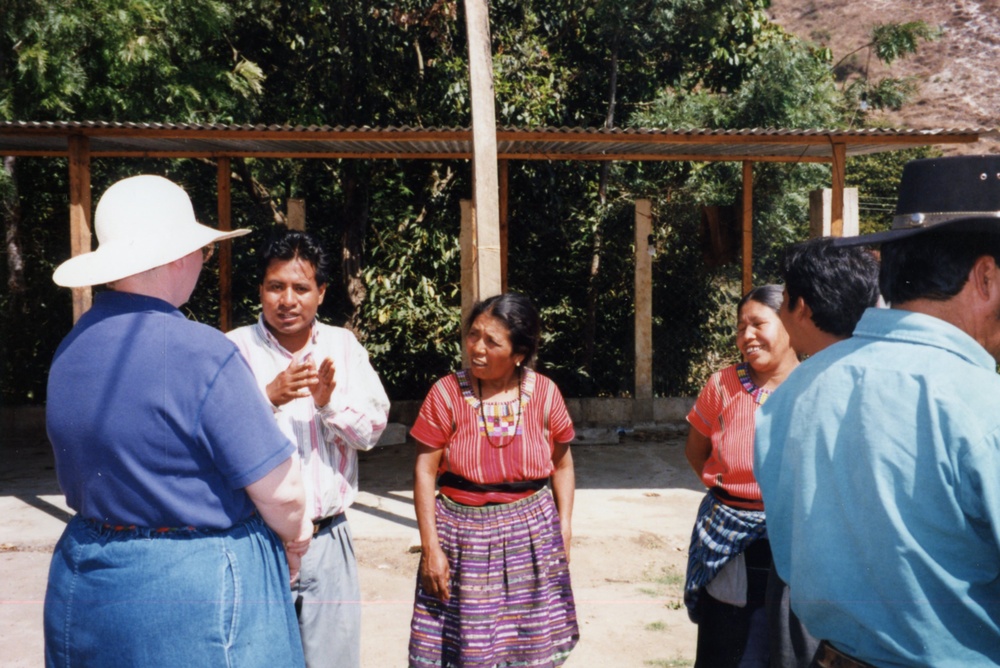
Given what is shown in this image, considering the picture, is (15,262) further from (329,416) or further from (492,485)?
(492,485)

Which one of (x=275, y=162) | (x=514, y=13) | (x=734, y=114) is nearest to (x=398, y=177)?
(x=275, y=162)

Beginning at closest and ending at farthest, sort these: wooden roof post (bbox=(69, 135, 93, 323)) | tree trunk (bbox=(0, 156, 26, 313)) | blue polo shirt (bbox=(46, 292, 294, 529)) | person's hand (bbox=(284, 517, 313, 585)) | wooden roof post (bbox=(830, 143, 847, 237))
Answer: blue polo shirt (bbox=(46, 292, 294, 529)) → person's hand (bbox=(284, 517, 313, 585)) → wooden roof post (bbox=(69, 135, 93, 323)) → wooden roof post (bbox=(830, 143, 847, 237)) → tree trunk (bbox=(0, 156, 26, 313))

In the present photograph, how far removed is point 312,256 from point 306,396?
19.8 inches

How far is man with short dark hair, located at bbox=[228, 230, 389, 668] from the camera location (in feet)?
9.14

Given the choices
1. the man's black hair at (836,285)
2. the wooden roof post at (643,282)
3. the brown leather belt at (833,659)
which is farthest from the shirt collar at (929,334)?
the wooden roof post at (643,282)

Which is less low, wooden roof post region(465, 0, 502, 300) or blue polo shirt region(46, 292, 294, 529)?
wooden roof post region(465, 0, 502, 300)

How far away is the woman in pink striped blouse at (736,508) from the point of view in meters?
2.79

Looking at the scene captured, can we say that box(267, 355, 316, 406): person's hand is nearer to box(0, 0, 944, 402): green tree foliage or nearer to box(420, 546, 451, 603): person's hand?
box(420, 546, 451, 603): person's hand

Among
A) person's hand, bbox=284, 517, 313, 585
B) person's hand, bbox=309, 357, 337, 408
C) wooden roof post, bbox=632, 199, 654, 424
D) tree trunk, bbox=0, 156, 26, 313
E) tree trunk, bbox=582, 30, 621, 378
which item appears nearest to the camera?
person's hand, bbox=284, 517, 313, 585

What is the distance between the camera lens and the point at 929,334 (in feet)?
5.10

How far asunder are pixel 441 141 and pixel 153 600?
560cm

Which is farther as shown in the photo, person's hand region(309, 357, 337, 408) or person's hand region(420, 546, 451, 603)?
person's hand region(420, 546, 451, 603)

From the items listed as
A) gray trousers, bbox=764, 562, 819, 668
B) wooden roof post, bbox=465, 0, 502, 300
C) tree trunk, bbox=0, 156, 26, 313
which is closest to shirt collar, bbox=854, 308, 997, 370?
gray trousers, bbox=764, 562, 819, 668

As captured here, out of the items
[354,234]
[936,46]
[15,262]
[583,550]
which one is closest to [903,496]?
[583,550]
